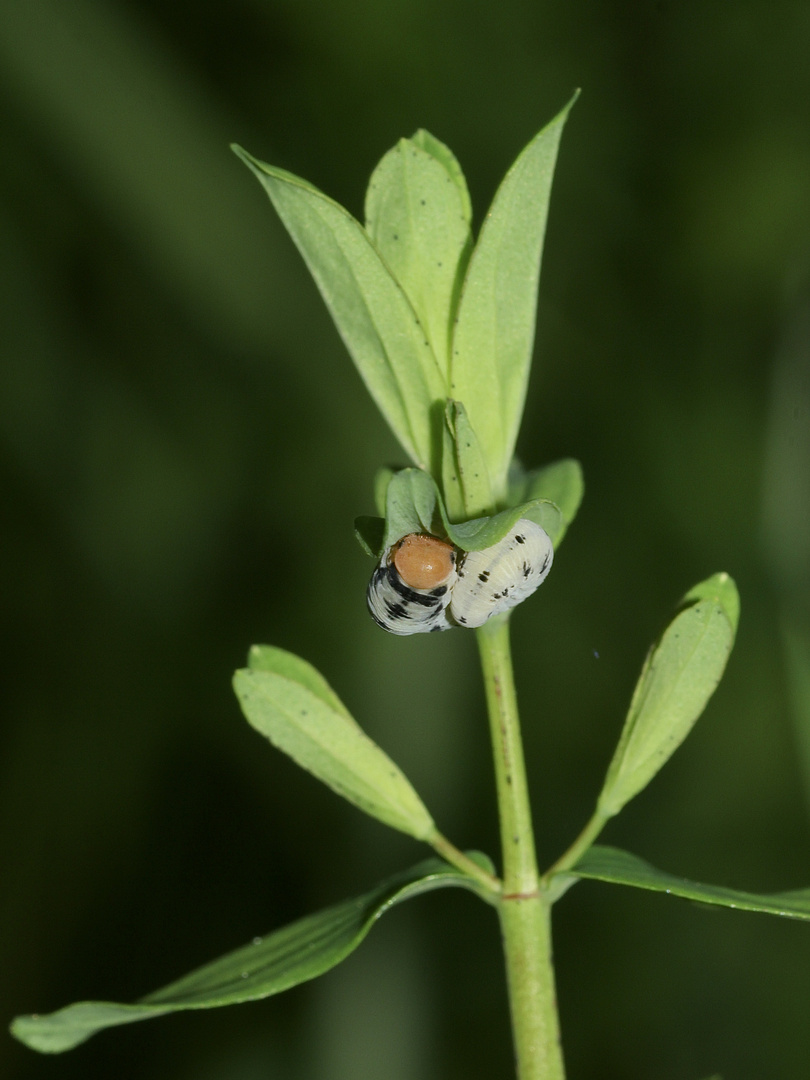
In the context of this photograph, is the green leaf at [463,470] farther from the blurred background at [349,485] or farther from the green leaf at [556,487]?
the blurred background at [349,485]

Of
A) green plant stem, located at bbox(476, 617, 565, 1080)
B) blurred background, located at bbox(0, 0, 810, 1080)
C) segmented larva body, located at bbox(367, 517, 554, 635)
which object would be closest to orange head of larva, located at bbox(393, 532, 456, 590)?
segmented larva body, located at bbox(367, 517, 554, 635)

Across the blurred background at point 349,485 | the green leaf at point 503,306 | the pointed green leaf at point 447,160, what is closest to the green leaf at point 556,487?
the green leaf at point 503,306

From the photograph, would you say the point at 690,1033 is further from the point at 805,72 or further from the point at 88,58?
the point at 88,58

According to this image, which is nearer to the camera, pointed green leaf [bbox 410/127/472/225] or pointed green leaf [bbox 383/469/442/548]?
pointed green leaf [bbox 383/469/442/548]

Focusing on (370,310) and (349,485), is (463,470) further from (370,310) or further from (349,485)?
(349,485)

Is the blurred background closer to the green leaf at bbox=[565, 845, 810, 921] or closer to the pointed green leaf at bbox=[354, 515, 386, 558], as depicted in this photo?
the green leaf at bbox=[565, 845, 810, 921]

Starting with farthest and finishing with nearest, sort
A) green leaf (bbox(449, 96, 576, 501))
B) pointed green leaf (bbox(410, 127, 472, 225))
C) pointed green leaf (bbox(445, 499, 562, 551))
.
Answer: pointed green leaf (bbox(410, 127, 472, 225))
green leaf (bbox(449, 96, 576, 501))
pointed green leaf (bbox(445, 499, 562, 551))
